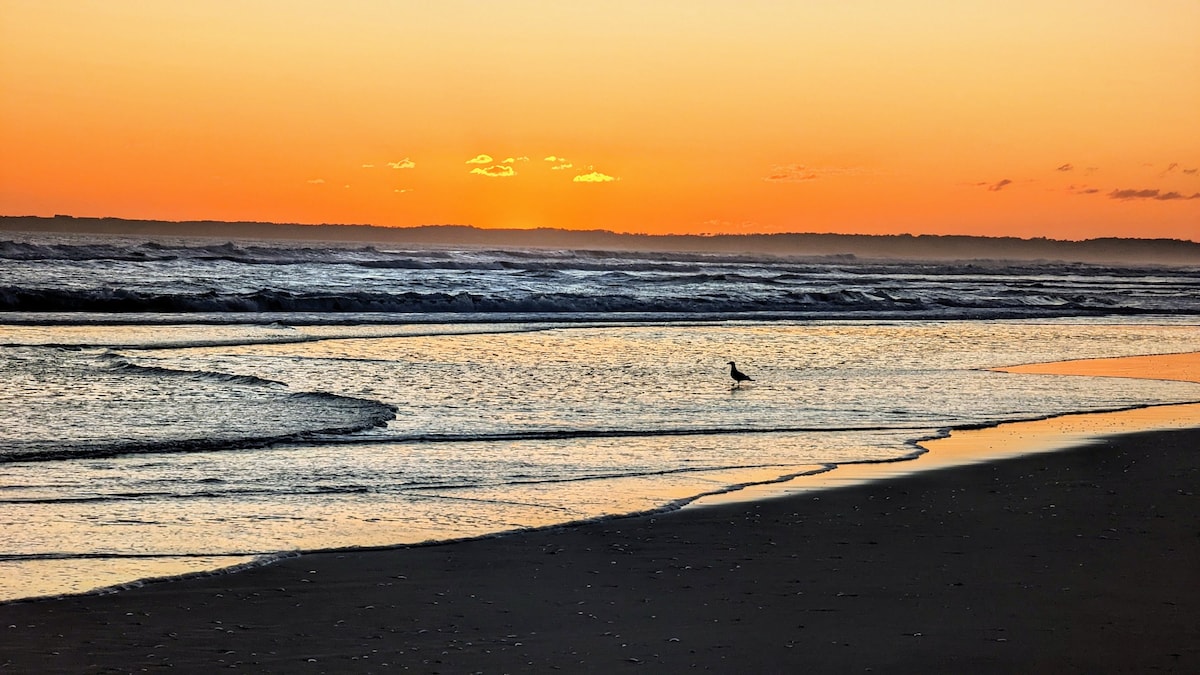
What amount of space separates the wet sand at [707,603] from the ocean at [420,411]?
2.23 ft

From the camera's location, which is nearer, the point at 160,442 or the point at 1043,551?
the point at 1043,551

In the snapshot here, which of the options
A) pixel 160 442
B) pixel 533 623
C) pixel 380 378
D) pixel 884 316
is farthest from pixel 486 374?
pixel 884 316

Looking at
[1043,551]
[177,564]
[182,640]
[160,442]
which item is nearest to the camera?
[182,640]

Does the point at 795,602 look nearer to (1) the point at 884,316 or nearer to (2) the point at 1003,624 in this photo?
(2) the point at 1003,624

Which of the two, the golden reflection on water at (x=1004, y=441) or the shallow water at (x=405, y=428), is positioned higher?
the golden reflection on water at (x=1004, y=441)

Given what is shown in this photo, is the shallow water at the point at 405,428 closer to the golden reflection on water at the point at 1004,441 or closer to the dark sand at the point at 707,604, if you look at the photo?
the golden reflection on water at the point at 1004,441

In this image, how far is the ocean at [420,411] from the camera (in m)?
8.19

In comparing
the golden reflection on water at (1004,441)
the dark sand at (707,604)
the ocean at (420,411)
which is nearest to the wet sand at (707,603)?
the dark sand at (707,604)

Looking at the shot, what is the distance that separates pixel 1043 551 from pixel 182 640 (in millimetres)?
4940

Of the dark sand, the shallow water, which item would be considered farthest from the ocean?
the dark sand

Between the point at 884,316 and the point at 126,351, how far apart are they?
77.4 feet

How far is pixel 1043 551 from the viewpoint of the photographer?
7457 mm

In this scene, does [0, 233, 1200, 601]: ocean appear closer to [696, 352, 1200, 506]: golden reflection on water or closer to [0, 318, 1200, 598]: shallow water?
[0, 318, 1200, 598]: shallow water

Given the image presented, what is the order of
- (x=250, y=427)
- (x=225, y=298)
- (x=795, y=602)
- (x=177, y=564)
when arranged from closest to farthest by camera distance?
(x=795, y=602) → (x=177, y=564) → (x=250, y=427) → (x=225, y=298)
